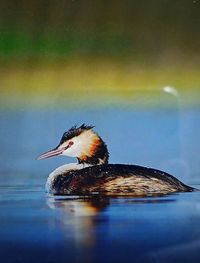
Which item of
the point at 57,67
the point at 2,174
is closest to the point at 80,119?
the point at 57,67

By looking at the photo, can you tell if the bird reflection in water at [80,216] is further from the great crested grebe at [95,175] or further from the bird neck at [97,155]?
the bird neck at [97,155]

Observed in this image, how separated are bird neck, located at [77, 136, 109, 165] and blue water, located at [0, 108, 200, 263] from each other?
0.03m

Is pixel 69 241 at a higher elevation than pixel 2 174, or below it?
below

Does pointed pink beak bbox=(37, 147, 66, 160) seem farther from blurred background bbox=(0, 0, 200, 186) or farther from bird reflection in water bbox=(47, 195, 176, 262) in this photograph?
bird reflection in water bbox=(47, 195, 176, 262)

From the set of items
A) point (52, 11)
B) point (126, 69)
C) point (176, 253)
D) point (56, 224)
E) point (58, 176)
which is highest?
point (52, 11)

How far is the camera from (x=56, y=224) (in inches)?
74.4

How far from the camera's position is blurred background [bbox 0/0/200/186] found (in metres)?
1.95

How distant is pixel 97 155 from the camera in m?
2.00

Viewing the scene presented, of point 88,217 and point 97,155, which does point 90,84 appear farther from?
point 88,217

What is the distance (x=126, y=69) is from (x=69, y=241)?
67 centimetres

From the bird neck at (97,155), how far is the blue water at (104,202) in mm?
28

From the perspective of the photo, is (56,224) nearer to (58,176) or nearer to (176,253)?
(58,176)

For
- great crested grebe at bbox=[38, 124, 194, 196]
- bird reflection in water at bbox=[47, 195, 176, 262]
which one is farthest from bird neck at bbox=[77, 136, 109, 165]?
bird reflection in water at bbox=[47, 195, 176, 262]

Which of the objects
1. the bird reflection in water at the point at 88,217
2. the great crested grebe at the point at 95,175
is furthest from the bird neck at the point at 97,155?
the bird reflection in water at the point at 88,217
